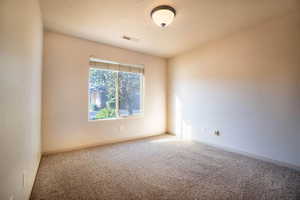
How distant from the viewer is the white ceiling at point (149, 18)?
2.40m

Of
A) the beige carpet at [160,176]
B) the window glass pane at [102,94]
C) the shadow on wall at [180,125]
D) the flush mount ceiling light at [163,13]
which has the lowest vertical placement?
the beige carpet at [160,176]

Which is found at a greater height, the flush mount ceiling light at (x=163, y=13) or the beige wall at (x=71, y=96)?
the flush mount ceiling light at (x=163, y=13)

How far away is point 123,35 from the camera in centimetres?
336

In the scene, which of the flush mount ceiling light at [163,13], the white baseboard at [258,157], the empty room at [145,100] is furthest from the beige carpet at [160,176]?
the flush mount ceiling light at [163,13]

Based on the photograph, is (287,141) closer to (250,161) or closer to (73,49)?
(250,161)

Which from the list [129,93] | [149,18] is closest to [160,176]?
[129,93]

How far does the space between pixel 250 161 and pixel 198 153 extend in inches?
37.3

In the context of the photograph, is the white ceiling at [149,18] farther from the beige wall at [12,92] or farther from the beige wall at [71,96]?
the beige wall at [12,92]

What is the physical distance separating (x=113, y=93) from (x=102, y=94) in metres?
0.29

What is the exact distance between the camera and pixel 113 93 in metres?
4.05

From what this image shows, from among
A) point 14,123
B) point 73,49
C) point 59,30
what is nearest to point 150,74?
point 73,49

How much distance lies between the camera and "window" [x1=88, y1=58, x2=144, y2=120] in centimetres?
374

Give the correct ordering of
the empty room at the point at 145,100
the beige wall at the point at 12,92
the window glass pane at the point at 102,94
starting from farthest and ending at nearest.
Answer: the window glass pane at the point at 102,94, the empty room at the point at 145,100, the beige wall at the point at 12,92

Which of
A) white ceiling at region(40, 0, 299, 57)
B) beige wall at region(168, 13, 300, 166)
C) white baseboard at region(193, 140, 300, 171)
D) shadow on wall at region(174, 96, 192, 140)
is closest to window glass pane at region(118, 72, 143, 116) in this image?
white ceiling at region(40, 0, 299, 57)
